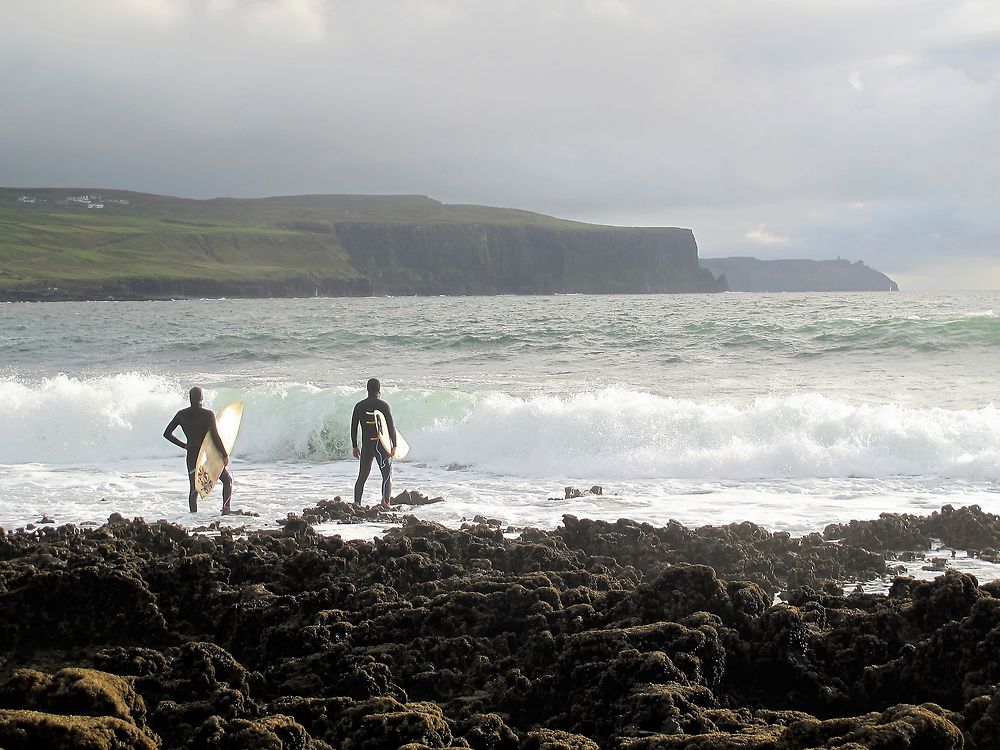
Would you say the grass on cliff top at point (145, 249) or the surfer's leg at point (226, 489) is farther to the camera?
the grass on cliff top at point (145, 249)

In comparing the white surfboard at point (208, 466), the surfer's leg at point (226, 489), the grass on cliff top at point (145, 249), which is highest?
the grass on cliff top at point (145, 249)

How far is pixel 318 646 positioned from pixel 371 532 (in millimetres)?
4578

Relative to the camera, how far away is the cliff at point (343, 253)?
5428 inches

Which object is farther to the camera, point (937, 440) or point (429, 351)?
point (429, 351)

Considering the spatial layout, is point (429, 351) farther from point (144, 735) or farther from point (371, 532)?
point (144, 735)

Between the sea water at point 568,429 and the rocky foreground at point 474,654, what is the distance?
305cm

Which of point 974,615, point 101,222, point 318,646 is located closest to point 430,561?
point 318,646

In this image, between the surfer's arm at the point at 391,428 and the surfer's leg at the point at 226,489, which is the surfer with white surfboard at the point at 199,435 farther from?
the surfer's arm at the point at 391,428

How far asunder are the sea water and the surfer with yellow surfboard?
89 cm

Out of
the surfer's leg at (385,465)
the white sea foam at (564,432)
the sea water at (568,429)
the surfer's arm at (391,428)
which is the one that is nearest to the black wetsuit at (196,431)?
the sea water at (568,429)

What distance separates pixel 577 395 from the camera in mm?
20109

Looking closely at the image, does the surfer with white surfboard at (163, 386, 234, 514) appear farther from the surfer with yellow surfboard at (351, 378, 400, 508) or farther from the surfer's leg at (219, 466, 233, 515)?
the surfer with yellow surfboard at (351, 378, 400, 508)

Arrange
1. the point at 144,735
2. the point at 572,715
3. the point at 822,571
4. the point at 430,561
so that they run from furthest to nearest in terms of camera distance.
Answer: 1. the point at 822,571
2. the point at 430,561
3. the point at 572,715
4. the point at 144,735

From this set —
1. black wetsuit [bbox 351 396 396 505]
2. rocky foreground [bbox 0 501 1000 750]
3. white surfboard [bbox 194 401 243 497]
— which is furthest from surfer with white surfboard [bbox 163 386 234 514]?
rocky foreground [bbox 0 501 1000 750]
